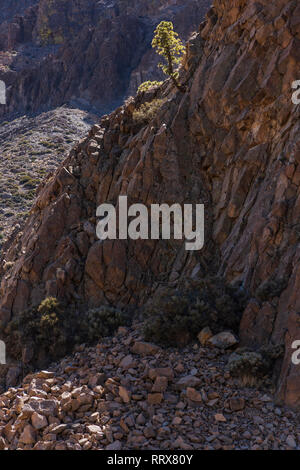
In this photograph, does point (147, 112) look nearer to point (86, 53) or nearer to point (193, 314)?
point (193, 314)

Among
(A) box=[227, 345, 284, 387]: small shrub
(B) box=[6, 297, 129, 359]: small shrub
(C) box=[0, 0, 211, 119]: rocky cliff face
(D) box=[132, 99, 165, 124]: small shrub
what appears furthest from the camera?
(C) box=[0, 0, 211, 119]: rocky cliff face

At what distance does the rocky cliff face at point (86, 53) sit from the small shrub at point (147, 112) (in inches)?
2088

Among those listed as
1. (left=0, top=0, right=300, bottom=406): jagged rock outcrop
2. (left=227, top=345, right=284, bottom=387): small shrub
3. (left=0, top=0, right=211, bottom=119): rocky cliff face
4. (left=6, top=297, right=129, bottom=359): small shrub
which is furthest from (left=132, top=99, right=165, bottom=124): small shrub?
(left=0, top=0, right=211, bottom=119): rocky cliff face

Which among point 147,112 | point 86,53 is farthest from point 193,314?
point 86,53

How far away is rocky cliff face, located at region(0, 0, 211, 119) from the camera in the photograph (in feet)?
245

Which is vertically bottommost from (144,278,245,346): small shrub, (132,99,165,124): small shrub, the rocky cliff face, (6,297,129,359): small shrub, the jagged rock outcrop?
(6,297,129,359): small shrub

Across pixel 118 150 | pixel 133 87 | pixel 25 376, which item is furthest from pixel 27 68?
pixel 25 376

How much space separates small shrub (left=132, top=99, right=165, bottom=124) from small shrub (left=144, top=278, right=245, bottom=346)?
784 cm

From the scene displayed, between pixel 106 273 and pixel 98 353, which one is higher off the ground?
pixel 106 273

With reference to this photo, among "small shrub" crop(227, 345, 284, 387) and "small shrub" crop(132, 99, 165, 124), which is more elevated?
"small shrub" crop(132, 99, 165, 124)

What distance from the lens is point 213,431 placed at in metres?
7.34

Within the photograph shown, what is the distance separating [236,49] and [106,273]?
324 inches

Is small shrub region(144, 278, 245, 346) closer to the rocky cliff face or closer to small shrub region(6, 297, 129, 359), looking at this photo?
small shrub region(6, 297, 129, 359)
